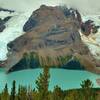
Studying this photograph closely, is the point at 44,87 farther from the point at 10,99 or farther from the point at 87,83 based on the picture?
the point at 10,99

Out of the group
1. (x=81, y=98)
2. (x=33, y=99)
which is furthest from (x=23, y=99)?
(x=81, y=98)

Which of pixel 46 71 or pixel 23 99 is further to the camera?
pixel 23 99

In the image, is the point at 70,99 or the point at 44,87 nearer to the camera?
the point at 44,87

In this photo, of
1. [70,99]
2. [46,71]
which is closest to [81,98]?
[70,99]

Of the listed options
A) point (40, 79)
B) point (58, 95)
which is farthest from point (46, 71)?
point (58, 95)

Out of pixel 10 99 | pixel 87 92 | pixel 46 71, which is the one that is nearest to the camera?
pixel 46 71

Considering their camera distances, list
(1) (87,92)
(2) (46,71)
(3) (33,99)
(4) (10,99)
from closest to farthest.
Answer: (2) (46,71) < (1) (87,92) < (3) (33,99) < (4) (10,99)

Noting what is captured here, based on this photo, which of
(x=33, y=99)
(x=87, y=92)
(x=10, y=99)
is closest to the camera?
(x=87, y=92)

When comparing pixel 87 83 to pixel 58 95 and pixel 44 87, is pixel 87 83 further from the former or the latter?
pixel 58 95

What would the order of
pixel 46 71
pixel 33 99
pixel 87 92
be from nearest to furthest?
pixel 46 71 < pixel 87 92 < pixel 33 99
